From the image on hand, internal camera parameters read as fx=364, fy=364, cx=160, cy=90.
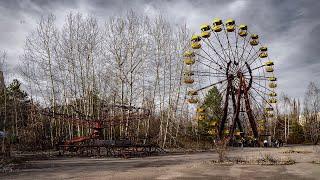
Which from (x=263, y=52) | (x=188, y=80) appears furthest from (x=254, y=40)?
(x=188, y=80)

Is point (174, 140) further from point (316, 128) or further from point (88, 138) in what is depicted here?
point (316, 128)

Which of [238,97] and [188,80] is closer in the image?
[238,97]

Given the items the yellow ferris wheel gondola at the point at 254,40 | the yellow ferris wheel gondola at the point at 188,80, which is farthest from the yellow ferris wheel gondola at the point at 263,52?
the yellow ferris wheel gondola at the point at 188,80

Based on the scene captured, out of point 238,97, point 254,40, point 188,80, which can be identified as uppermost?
point 254,40

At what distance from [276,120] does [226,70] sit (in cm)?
3812

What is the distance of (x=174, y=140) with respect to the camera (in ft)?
121

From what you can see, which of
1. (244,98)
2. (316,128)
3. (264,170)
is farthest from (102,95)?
(316,128)

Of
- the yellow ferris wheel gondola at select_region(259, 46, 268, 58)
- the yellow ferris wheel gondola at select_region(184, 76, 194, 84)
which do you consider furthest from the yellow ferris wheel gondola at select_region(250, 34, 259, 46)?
the yellow ferris wheel gondola at select_region(184, 76, 194, 84)

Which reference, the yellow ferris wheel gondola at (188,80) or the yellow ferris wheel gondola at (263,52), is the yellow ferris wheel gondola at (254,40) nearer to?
the yellow ferris wheel gondola at (263,52)

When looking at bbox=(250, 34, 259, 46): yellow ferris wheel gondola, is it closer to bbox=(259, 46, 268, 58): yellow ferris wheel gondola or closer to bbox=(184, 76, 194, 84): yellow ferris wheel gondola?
bbox=(259, 46, 268, 58): yellow ferris wheel gondola

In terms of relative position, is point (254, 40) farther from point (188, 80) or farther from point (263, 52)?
point (188, 80)

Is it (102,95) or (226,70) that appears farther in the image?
(102,95)

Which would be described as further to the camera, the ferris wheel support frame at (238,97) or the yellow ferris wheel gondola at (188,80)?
the yellow ferris wheel gondola at (188,80)

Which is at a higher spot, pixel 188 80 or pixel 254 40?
pixel 254 40
